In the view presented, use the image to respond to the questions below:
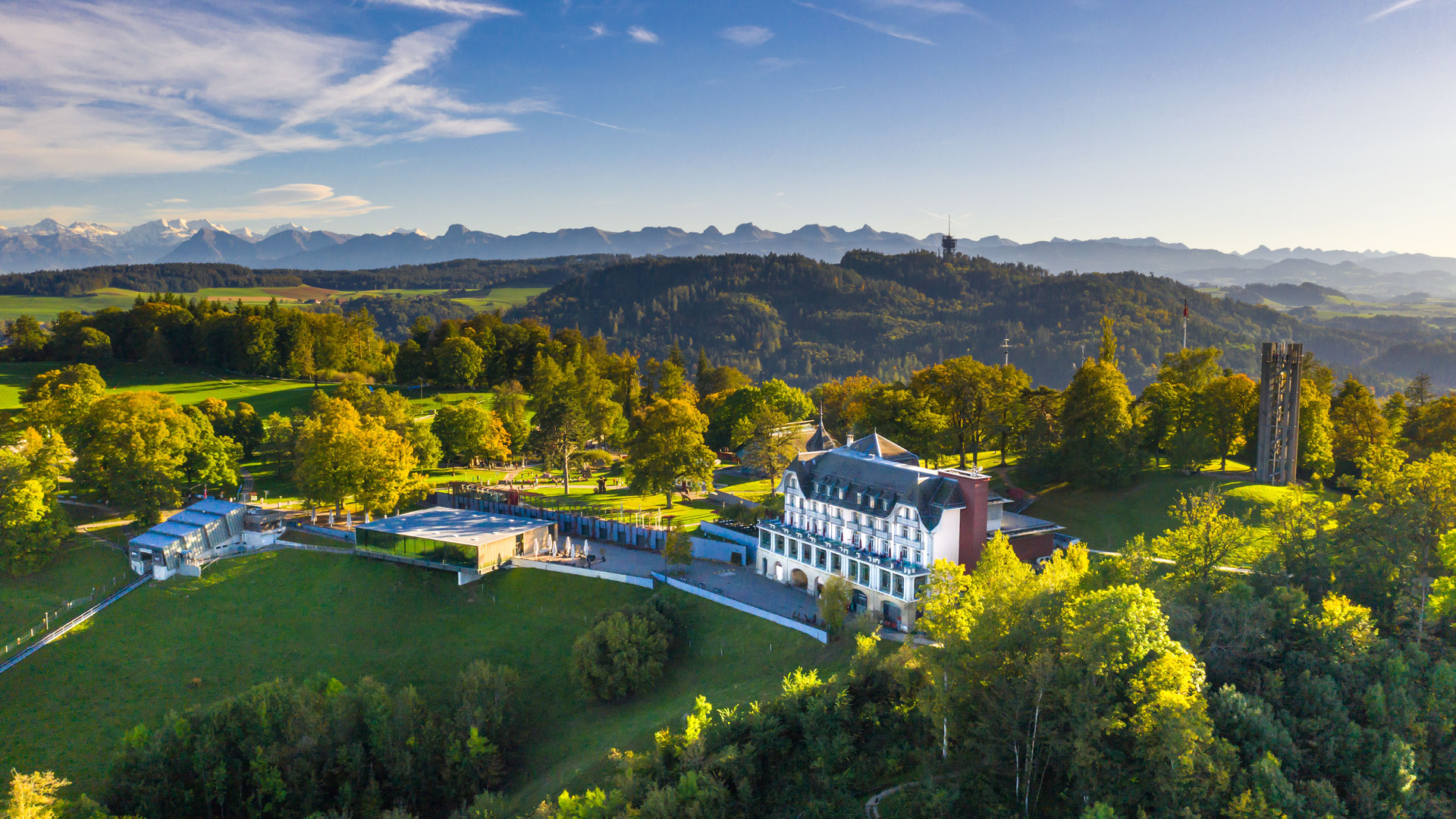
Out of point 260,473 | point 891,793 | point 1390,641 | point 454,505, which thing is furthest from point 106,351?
point 1390,641

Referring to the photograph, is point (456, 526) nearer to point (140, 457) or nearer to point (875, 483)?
point (140, 457)

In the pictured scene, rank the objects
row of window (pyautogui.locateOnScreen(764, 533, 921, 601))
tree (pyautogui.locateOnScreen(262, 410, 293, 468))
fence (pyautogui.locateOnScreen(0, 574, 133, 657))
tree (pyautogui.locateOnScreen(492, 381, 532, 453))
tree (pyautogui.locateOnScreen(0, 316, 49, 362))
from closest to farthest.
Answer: row of window (pyautogui.locateOnScreen(764, 533, 921, 601))
fence (pyautogui.locateOnScreen(0, 574, 133, 657))
tree (pyautogui.locateOnScreen(262, 410, 293, 468))
tree (pyautogui.locateOnScreen(492, 381, 532, 453))
tree (pyautogui.locateOnScreen(0, 316, 49, 362))

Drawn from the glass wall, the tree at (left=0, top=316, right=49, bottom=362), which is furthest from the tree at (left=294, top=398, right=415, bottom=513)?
the tree at (left=0, top=316, right=49, bottom=362)

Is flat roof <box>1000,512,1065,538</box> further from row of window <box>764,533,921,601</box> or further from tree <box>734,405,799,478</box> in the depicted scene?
tree <box>734,405,799,478</box>

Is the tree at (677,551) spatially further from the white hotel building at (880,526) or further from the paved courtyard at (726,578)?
the white hotel building at (880,526)


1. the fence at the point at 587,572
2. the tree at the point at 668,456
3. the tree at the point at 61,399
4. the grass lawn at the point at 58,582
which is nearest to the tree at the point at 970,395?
the tree at the point at 668,456

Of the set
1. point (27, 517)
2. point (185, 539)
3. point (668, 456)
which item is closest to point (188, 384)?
point (27, 517)

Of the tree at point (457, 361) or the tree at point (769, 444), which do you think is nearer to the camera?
the tree at point (769, 444)
